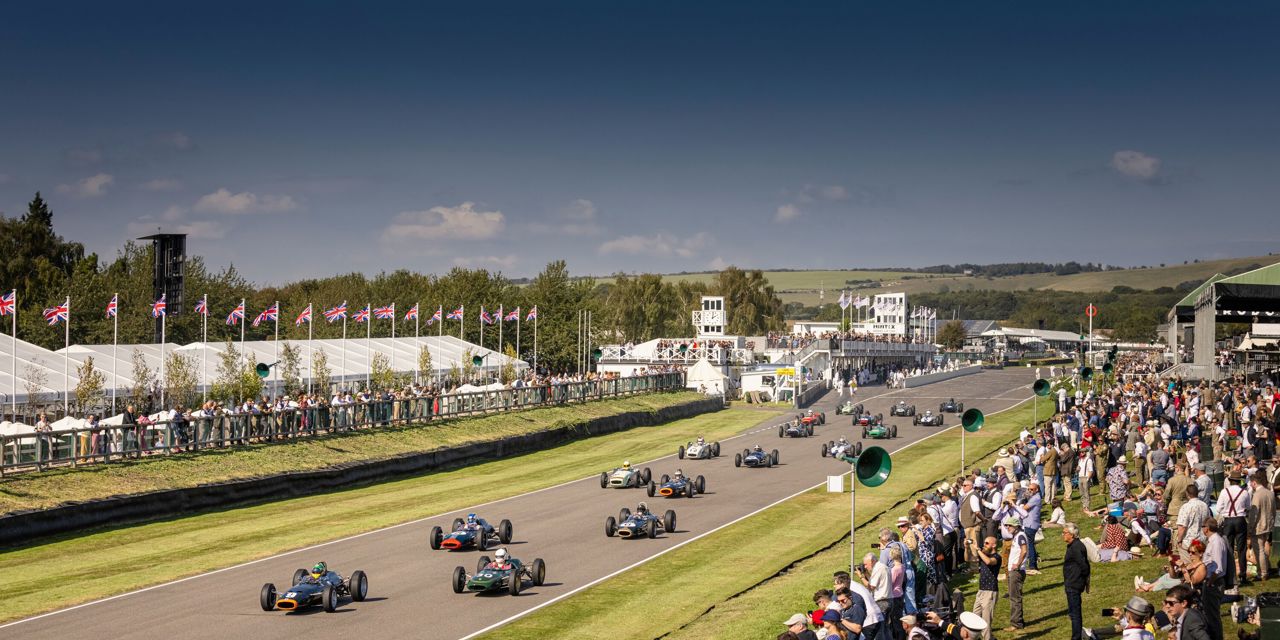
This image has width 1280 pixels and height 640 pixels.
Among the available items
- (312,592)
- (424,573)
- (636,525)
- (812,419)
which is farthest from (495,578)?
(812,419)

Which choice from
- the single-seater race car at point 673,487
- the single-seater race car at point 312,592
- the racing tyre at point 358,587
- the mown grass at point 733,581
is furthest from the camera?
the single-seater race car at point 673,487

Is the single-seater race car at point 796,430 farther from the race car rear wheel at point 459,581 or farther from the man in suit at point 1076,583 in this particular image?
the man in suit at point 1076,583

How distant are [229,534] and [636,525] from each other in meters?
11.1

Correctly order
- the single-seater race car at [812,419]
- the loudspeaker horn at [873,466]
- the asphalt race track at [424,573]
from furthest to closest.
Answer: the single-seater race car at [812,419]
the asphalt race track at [424,573]
the loudspeaker horn at [873,466]

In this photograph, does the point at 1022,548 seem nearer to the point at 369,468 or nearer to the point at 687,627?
the point at 687,627

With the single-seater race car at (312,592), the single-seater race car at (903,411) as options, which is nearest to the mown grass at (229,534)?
the single-seater race car at (312,592)

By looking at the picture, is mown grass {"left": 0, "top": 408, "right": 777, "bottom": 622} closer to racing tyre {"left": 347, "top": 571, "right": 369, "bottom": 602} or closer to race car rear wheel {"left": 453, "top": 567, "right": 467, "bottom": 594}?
racing tyre {"left": 347, "top": 571, "right": 369, "bottom": 602}

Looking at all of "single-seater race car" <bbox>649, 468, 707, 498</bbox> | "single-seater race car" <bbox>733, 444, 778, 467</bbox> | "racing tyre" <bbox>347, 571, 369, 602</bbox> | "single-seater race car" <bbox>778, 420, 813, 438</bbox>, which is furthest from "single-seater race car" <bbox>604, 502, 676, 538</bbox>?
"single-seater race car" <bbox>778, 420, 813, 438</bbox>

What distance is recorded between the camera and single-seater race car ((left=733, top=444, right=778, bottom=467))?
48.1 meters

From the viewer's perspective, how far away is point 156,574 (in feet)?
87.1

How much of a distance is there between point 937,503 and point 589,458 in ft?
97.4

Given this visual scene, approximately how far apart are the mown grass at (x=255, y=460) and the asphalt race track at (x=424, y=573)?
4.16 meters

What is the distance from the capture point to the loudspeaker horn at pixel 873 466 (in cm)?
1819

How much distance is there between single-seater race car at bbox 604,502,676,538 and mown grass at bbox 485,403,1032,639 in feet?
4.02
